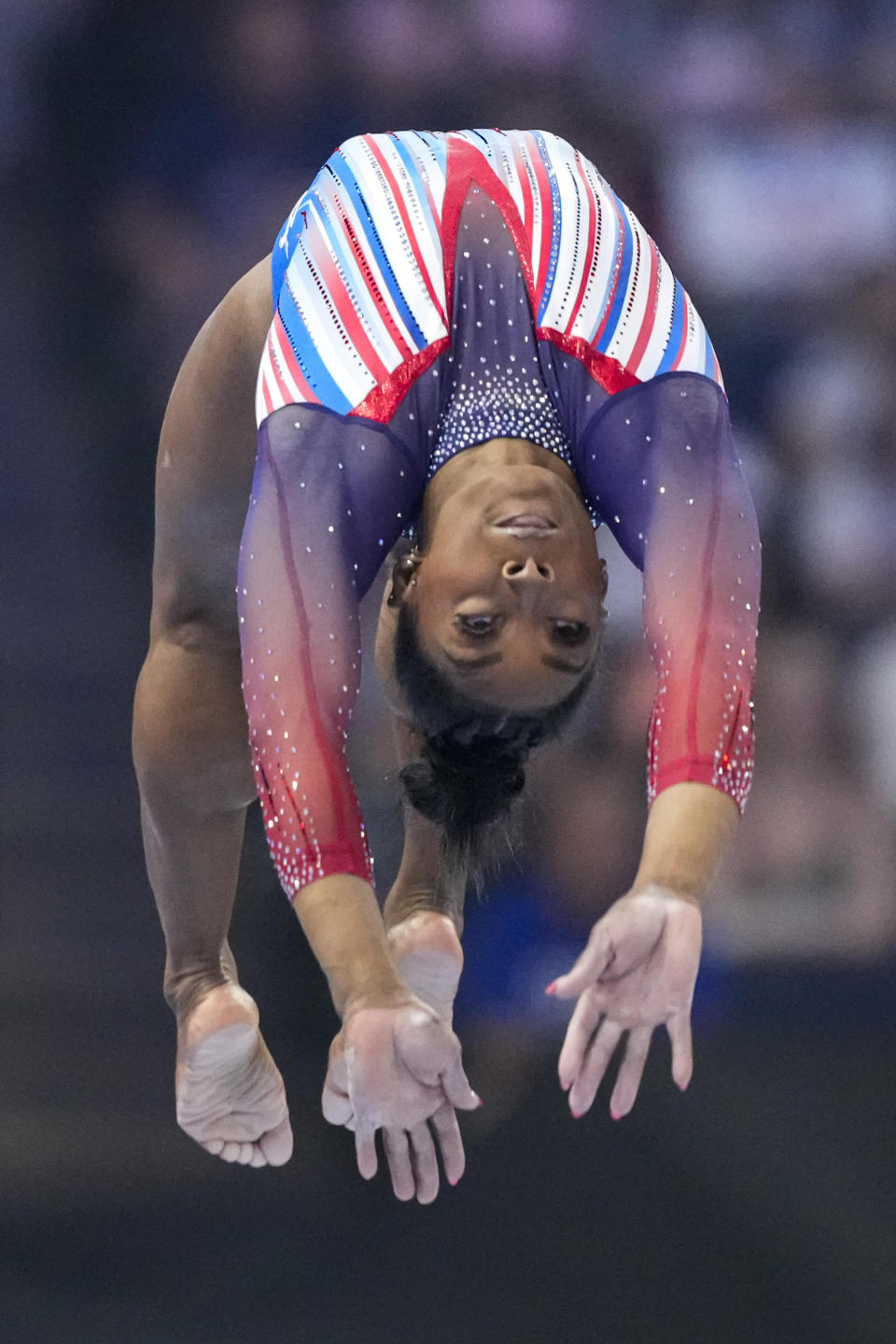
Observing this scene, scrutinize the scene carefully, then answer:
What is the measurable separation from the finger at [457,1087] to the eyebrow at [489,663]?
1.14ft

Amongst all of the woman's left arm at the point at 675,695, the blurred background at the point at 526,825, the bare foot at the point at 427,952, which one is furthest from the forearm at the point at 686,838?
the blurred background at the point at 526,825

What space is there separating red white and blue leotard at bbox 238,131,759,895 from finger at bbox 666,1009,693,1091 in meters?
0.21

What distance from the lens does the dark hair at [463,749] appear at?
156 cm

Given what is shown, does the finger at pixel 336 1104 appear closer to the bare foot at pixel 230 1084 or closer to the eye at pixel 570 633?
the eye at pixel 570 633

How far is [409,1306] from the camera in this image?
2.61 m

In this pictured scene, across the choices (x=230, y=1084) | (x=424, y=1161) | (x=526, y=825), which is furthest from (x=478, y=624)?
(x=526, y=825)

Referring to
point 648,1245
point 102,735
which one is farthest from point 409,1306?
point 102,735

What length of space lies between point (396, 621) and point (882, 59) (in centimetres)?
180

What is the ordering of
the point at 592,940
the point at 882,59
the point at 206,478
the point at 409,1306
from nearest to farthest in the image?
the point at 592,940 < the point at 206,478 < the point at 409,1306 < the point at 882,59

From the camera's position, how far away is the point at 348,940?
54.0 inches

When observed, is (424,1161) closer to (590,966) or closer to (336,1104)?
(336,1104)

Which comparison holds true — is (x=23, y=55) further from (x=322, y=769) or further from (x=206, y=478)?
(x=322, y=769)

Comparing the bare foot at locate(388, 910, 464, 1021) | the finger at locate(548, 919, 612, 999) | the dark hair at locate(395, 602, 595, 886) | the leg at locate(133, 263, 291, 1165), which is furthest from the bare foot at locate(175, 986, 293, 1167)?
the finger at locate(548, 919, 612, 999)

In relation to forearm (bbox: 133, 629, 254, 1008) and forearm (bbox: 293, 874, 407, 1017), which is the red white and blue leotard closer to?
forearm (bbox: 293, 874, 407, 1017)
